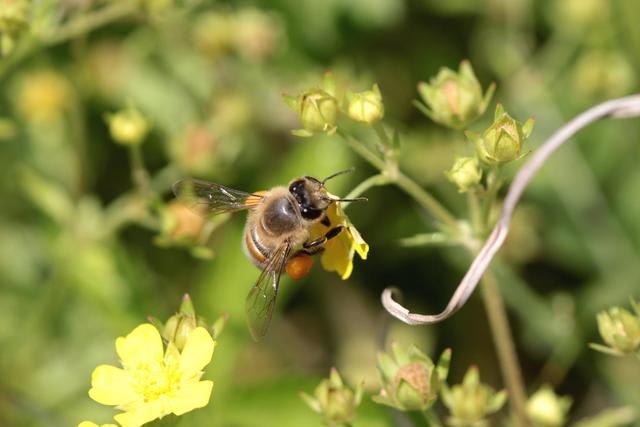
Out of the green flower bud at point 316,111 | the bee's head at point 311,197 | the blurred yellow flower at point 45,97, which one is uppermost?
the green flower bud at point 316,111

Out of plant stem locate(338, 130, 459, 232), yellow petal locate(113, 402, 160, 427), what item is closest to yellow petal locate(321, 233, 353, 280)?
plant stem locate(338, 130, 459, 232)

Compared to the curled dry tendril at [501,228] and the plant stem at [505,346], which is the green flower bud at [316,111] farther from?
the plant stem at [505,346]

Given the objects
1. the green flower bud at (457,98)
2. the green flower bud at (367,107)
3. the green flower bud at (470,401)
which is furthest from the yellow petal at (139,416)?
the green flower bud at (457,98)

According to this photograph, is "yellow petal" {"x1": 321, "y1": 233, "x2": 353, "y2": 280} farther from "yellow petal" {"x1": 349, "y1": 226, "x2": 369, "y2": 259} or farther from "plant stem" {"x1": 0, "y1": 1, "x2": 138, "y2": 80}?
"plant stem" {"x1": 0, "y1": 1, "x2": 138, "y2": 80}

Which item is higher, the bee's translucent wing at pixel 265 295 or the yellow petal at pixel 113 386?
the bee's translucent wing at pixel 265 295

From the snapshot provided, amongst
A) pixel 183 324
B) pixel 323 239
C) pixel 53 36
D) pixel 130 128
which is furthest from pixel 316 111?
pixel 53 36

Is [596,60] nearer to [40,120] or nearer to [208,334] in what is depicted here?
[208,334]
